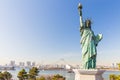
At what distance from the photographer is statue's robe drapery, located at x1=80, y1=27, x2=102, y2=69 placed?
9.62 meters

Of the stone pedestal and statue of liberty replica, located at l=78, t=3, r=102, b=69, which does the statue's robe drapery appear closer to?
statue of liberty replica, located at l=78, t=3, r=102, b=69

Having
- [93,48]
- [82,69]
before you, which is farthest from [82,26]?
[82,69]

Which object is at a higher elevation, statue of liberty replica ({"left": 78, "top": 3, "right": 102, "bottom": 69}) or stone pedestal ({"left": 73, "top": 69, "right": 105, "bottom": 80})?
statue of liberty replica ({"left": 78, "top": 3, "right": 102, "bottom": 69})

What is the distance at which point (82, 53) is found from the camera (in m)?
9.93

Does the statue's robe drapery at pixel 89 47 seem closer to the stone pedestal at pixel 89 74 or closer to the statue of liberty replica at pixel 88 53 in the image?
the statue of liberty replica at pixel 88 53

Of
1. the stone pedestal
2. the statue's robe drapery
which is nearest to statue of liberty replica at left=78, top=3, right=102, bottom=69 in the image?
the statue's robe drapery

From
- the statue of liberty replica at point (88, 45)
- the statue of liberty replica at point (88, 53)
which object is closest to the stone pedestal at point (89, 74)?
the statue of liberty replica at point (88, 53)

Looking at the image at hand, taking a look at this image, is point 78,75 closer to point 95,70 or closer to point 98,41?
point 95,70

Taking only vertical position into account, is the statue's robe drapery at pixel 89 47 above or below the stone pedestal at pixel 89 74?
above

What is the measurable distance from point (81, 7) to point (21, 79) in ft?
97.7

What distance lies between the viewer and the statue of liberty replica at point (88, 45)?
962 cm

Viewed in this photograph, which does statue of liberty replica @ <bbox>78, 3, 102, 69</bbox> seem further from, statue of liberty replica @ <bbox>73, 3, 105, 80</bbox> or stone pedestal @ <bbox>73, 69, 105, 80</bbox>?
stone pedestal @ <bbox>73, 69, 105, 80</bbox>

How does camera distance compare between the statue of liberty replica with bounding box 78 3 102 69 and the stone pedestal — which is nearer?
the stone pedestal

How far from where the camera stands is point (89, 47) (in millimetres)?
9766
